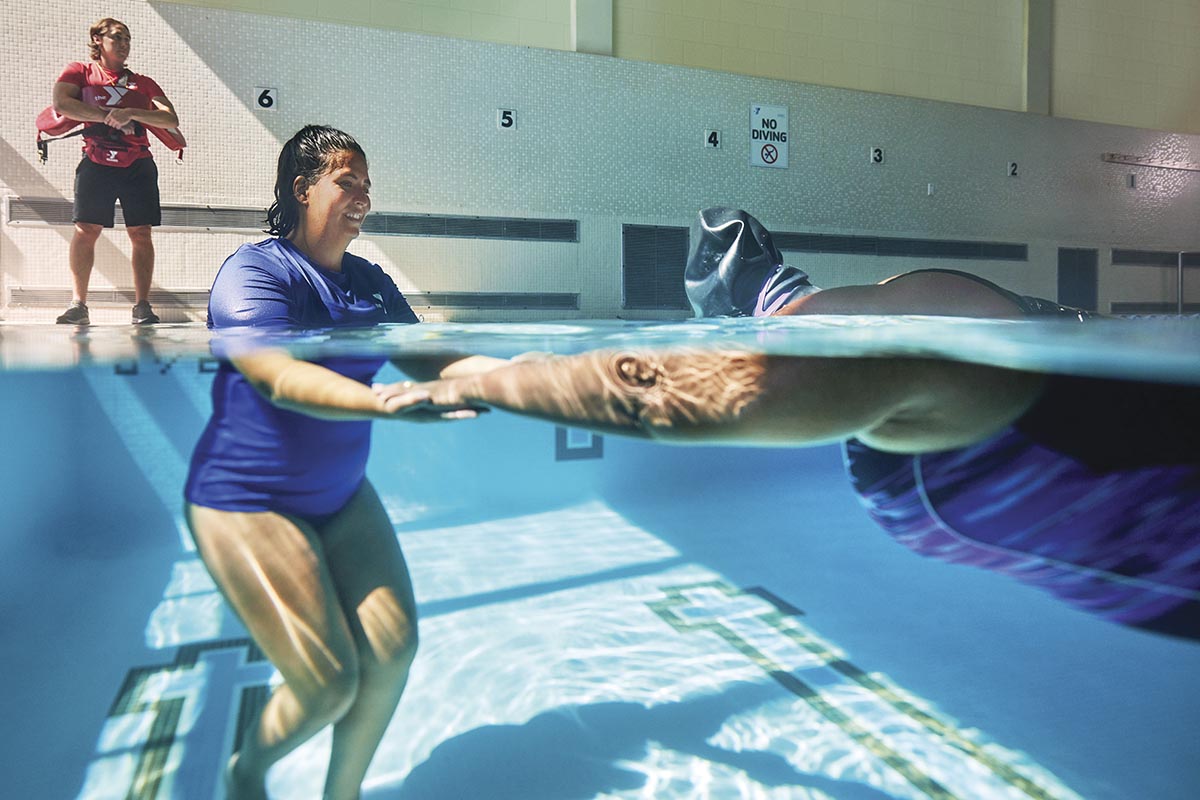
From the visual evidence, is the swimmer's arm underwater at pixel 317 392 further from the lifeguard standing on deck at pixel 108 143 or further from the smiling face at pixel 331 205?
the lifeguard standing on deck at pixel 108 143

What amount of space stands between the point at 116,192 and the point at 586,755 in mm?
5479

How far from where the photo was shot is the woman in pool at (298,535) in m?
2.29

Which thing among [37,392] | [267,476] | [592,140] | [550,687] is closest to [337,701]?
[267,476]

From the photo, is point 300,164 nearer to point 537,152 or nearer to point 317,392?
point 317,392

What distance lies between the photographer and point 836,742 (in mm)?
3342

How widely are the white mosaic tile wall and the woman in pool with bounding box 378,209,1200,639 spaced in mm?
5664

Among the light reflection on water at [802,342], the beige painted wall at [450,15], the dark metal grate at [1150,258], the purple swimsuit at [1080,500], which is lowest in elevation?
the purple swimsuit at [1080,500]

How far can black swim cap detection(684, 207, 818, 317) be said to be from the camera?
17.6 ft

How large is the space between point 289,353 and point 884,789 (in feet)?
8.64

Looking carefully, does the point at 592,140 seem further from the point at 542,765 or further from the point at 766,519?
the point at 542,765

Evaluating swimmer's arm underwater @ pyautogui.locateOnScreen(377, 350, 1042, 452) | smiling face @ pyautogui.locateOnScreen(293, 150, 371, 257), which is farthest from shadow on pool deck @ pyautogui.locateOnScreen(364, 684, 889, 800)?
smiling face @ pyautogui.locateOnScreen(293, 150, 371, 257)

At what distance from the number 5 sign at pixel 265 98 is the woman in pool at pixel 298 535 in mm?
5300

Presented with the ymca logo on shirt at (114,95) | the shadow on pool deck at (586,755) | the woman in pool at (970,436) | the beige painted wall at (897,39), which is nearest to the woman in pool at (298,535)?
the woman in pool at (970,436)

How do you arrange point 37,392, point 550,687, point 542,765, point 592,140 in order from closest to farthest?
point 542,765 → point 550,687 → point 37,392 → point 592,140
